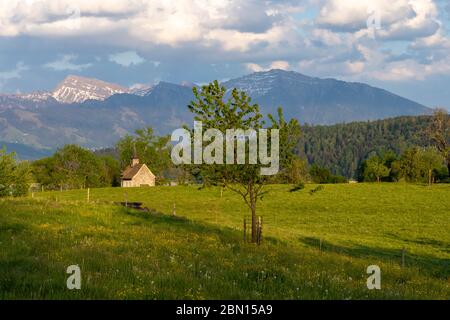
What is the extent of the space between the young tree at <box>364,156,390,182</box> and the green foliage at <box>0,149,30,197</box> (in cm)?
9243

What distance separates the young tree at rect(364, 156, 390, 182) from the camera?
129250 millimetres

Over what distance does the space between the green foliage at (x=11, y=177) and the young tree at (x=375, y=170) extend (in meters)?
92.4

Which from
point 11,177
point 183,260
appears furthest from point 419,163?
point 183,260

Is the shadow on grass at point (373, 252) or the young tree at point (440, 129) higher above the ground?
the young tree at point (440, 129)

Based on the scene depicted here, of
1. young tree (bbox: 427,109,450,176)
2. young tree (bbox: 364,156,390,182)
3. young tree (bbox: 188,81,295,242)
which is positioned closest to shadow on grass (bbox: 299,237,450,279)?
young tree (bbox: 188,81,295,242)

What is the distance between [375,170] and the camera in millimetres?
129500

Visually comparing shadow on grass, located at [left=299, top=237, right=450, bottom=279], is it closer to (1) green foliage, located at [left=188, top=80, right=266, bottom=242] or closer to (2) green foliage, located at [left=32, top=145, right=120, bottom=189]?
(1) green foliage, located at [left=188, top=80, right=266, bottom=242]

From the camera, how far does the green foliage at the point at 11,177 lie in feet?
186

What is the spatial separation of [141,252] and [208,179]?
11049 millimetres

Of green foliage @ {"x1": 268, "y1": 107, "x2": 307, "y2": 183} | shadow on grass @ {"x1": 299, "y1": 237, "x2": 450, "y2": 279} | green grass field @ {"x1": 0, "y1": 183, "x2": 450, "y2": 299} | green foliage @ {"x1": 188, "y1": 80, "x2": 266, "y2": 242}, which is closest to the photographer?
green grass field @ {"x1": 0, "y1": 183, "x2": 450, "y2": 299}

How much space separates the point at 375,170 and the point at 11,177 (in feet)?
319

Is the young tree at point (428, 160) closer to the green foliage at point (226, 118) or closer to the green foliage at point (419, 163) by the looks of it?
the green foliage at point (419, 163)

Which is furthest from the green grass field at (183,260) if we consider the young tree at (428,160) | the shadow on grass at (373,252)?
the young tree at (428,160)

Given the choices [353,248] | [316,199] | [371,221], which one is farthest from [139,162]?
[353,248]
